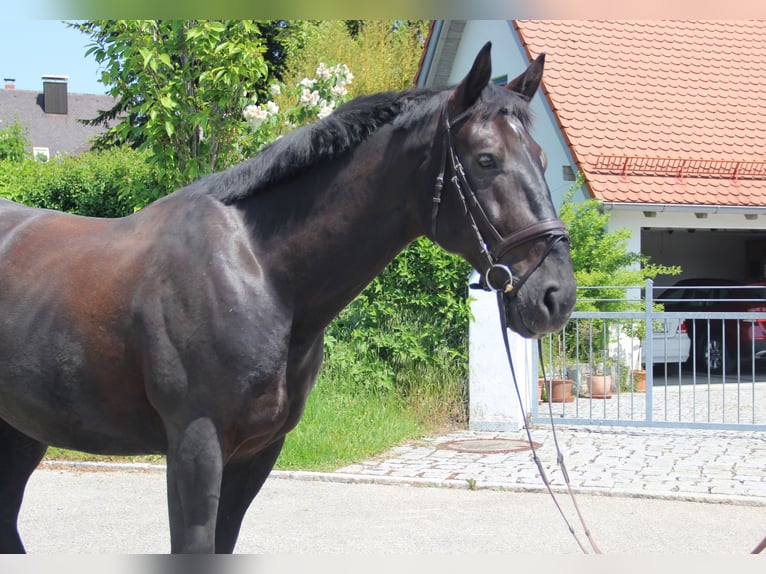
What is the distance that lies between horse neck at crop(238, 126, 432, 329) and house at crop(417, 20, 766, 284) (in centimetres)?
1107

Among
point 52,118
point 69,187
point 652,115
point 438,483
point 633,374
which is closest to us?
point 438,483

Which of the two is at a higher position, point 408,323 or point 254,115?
point 254,115

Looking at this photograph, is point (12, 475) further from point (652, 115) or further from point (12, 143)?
point (12, 143)

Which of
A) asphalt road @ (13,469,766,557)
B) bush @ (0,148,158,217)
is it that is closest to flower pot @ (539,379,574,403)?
asphalt road @ (13,469,766,557)

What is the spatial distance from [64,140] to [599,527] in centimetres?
→ 5546

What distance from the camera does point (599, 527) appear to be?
19.2 ft

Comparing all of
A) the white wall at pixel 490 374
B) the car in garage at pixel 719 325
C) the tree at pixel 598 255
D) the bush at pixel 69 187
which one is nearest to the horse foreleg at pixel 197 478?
the white wall at pixel 490 374

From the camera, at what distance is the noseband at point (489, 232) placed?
8.10 feet

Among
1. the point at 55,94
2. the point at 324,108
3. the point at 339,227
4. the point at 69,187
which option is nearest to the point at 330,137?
the point at 339,227

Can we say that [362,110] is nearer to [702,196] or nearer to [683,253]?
[702,196]

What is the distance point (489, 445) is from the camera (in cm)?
880

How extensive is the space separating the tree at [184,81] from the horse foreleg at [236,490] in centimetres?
579

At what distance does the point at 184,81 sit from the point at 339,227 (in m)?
6.43

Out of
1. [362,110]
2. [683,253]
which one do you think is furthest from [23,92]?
[362,110]
